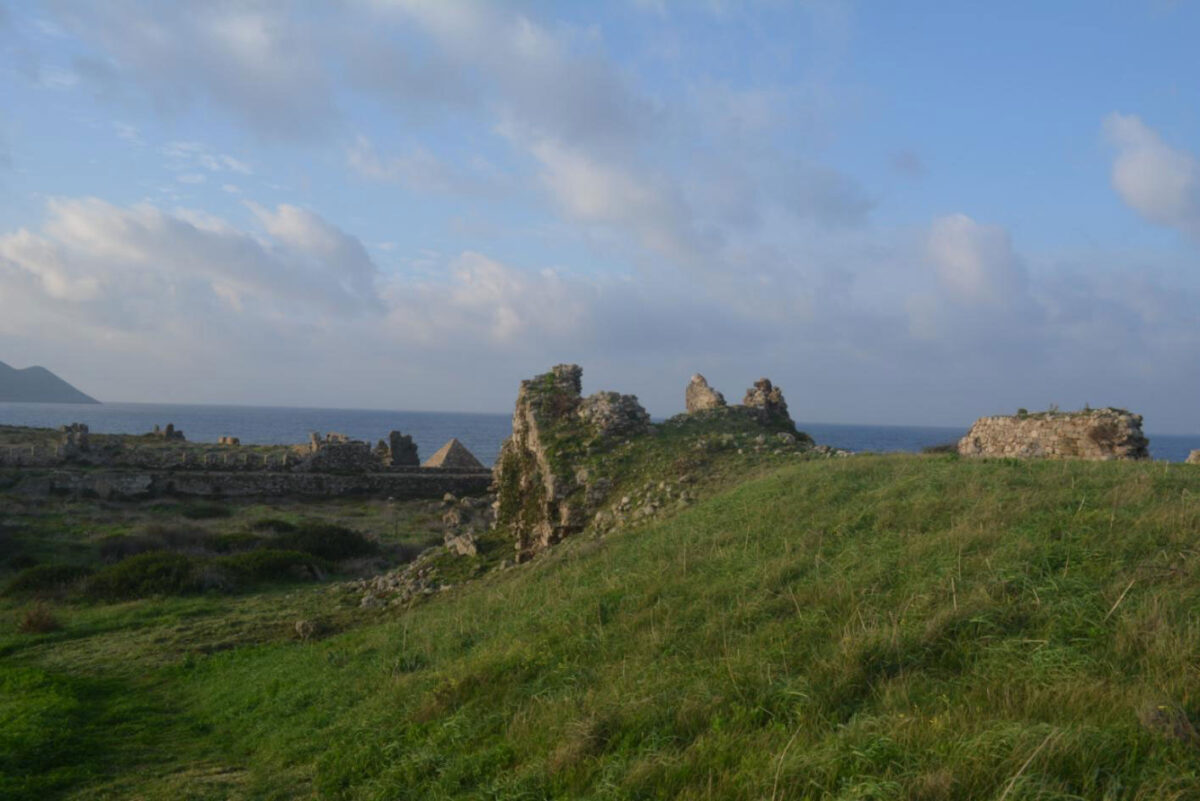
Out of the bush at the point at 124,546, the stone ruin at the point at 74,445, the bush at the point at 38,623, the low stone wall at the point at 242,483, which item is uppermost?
the stone ruin at the point at 74,445

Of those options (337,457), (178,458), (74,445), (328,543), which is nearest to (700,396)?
(328,543)

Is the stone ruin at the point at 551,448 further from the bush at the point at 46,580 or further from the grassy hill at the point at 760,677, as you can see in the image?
the bush at the point at 46,580

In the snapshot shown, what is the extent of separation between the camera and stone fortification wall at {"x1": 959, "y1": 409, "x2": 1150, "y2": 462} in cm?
1842

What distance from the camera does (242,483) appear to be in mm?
37312

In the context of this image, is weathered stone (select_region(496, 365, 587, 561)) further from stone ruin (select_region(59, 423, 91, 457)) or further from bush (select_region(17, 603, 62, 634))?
stone ruin (select_region(59, 423, 91, 457))

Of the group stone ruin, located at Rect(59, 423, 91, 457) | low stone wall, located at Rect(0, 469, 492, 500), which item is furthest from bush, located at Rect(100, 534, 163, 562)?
stone ruin, located at Rect(59, 423, 91, 457)

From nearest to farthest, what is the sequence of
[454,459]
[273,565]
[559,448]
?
[559,448] → [273,565] → [454,459]

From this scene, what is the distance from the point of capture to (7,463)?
1416 inches

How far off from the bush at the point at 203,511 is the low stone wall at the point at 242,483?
3.44 meters

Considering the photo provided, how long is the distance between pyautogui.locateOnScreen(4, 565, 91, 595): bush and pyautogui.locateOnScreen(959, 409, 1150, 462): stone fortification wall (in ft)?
76.6

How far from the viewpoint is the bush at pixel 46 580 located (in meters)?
18.8

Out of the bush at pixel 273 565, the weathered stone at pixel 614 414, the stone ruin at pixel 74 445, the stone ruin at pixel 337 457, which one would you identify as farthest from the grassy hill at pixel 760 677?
the stone ruin at pixel 74 445

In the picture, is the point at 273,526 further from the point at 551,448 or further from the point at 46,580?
the point at 551,448

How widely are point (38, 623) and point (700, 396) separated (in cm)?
2015
